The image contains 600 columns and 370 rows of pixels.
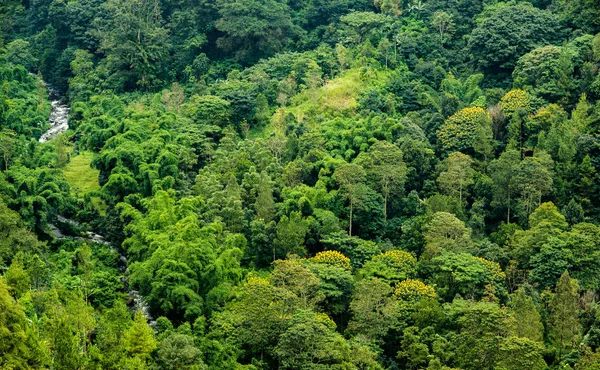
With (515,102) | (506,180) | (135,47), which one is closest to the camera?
(506,180)

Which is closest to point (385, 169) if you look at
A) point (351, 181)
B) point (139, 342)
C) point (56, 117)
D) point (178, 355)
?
point (351, 181)

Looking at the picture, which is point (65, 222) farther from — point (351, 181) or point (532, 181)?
point (532, 181)

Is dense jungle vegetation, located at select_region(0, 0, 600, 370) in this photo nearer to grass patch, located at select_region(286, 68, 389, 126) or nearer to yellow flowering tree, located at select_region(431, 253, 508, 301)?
yellow flowering tree, located at select_region(431, 253, 508, 301)

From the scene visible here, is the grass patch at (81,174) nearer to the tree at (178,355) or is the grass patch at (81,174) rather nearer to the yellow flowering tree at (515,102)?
the tree at (178,355)

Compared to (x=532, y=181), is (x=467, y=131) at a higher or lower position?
higher

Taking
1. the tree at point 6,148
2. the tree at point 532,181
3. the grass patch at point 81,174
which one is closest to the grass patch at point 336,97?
the grass patch at point 81,174

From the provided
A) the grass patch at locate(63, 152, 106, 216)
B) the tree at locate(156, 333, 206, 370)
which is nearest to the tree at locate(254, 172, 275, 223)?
the grass patch at locate(63, 152, 106, 216)
